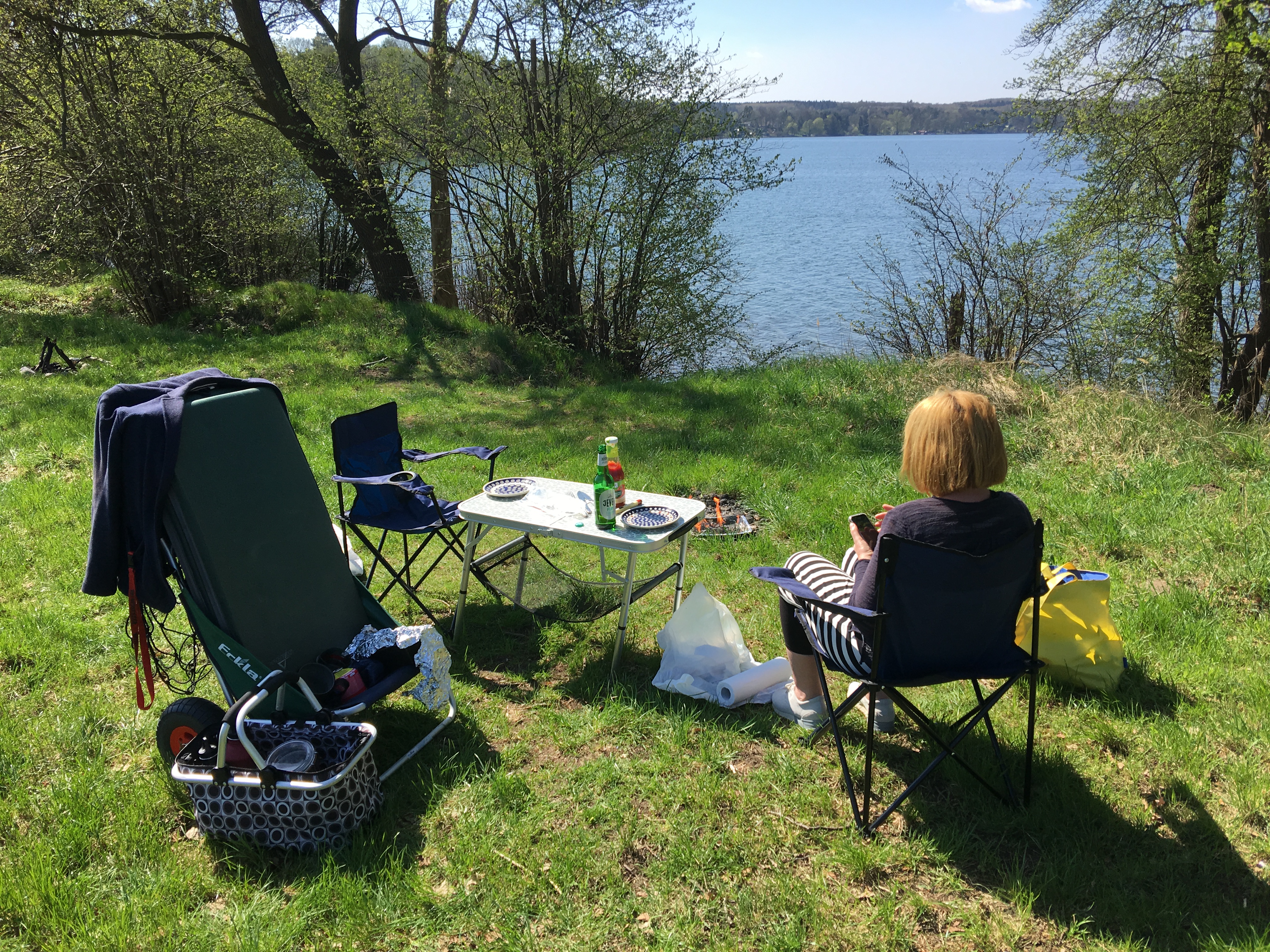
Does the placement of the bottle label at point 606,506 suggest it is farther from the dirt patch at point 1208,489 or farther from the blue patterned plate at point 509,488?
the dirt patch at point 1208,489

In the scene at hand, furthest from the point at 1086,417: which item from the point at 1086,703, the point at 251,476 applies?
the point at 251,476

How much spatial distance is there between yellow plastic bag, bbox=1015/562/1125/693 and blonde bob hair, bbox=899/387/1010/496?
3.13ft

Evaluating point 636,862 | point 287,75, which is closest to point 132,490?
point 636,862

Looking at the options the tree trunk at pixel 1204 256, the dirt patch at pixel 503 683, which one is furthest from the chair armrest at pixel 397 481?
the tree trunk at pixel 1204 256

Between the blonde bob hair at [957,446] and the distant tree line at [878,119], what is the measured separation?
7.08 metres

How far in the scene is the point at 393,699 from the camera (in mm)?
3203

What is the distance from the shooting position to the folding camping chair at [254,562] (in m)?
2.65

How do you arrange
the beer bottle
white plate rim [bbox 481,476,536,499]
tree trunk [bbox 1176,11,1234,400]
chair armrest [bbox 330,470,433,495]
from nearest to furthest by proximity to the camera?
the beer bottle < chair armrest [bbox 330,470,433,495] < white plate rim [bbox 481,476,536,499] < tree trunk [bbox 1176,11,1234,400]

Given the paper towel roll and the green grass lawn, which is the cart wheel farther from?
the paper towel roll

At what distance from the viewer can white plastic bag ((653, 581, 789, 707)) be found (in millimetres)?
3137

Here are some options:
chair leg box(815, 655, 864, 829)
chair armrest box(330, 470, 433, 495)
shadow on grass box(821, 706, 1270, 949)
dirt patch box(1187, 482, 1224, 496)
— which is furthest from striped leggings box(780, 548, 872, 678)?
dirt patch box(1187, 482, 1224, 496)

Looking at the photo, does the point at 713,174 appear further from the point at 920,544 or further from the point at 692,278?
the point at 920,544

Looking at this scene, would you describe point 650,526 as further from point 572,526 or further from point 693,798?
point 693,798

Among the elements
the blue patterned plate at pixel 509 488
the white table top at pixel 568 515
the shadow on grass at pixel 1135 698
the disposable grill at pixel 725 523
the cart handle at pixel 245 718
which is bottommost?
the shadow on grass at pixel 1135 698
